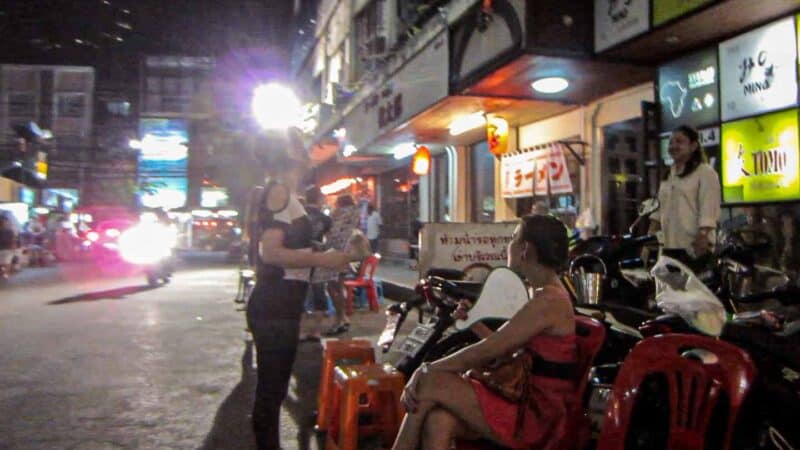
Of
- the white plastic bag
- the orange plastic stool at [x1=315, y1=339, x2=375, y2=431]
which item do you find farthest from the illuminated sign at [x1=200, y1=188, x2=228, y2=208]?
the white plastic bag

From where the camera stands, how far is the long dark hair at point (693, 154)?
5.50m

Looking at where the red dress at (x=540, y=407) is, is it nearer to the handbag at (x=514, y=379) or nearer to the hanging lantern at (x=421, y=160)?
the handbag at (x=514, y=379)

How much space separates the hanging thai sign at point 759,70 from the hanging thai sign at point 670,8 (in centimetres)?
93

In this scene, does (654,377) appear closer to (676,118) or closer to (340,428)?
(340,428)

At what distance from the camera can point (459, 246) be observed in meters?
6.88

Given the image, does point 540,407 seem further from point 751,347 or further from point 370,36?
point 370,36

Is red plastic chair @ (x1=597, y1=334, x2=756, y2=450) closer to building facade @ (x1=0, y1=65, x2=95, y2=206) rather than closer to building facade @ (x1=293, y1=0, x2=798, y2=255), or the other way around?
building facade @ (x1=293, y1=0, x2=798, y2=255)

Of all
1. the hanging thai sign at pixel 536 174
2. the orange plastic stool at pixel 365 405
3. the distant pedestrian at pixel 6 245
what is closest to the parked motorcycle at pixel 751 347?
the orange plastic stool at pixel 365 405

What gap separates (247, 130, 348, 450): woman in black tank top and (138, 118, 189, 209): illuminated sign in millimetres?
50214

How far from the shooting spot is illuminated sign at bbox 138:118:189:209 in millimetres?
51062

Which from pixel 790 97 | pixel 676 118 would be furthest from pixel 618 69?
pixel 790 97

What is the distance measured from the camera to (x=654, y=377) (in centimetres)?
265

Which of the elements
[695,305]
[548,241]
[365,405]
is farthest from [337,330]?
[548,241]

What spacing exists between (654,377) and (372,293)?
9172 millimetres
